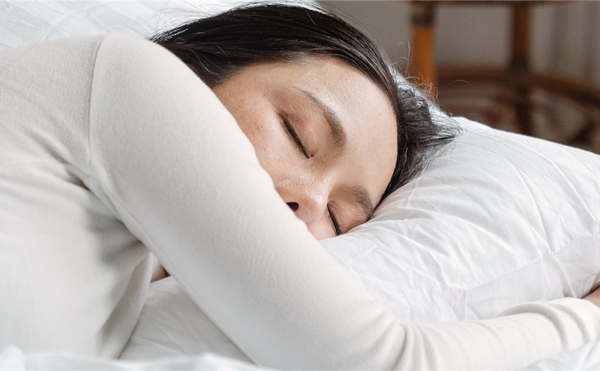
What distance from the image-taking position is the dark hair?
29.1 inches

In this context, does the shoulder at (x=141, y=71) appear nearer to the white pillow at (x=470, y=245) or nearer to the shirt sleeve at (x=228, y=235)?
the shirt sleeve at (x=228, y=235)

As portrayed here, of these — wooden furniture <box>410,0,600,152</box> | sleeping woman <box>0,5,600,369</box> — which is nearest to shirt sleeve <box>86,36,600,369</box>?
sleeping woman <box>0,5,600,369</box>

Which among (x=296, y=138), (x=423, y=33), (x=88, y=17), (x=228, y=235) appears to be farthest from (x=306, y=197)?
(x=423, y=33)

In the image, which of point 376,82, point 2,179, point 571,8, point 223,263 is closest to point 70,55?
point 2,179

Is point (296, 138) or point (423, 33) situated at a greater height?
point (296, 138)

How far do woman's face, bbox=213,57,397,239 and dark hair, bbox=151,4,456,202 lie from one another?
2cm

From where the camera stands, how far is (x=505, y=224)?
726 mm

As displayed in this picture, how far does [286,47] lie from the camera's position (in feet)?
2.51

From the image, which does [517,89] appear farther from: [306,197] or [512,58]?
[306,197]

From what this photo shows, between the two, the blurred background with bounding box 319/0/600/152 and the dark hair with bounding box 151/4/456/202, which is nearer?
A: the dark hair with bounding box 151/4/456/202

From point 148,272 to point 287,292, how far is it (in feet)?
0.68

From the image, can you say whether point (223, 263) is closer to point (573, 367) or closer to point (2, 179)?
point (2, 179)

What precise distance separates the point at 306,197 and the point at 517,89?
2.13 meters

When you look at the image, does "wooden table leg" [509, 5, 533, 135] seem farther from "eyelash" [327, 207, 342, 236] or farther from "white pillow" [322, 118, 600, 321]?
"eyelash" [327, 207, 342, 236]
